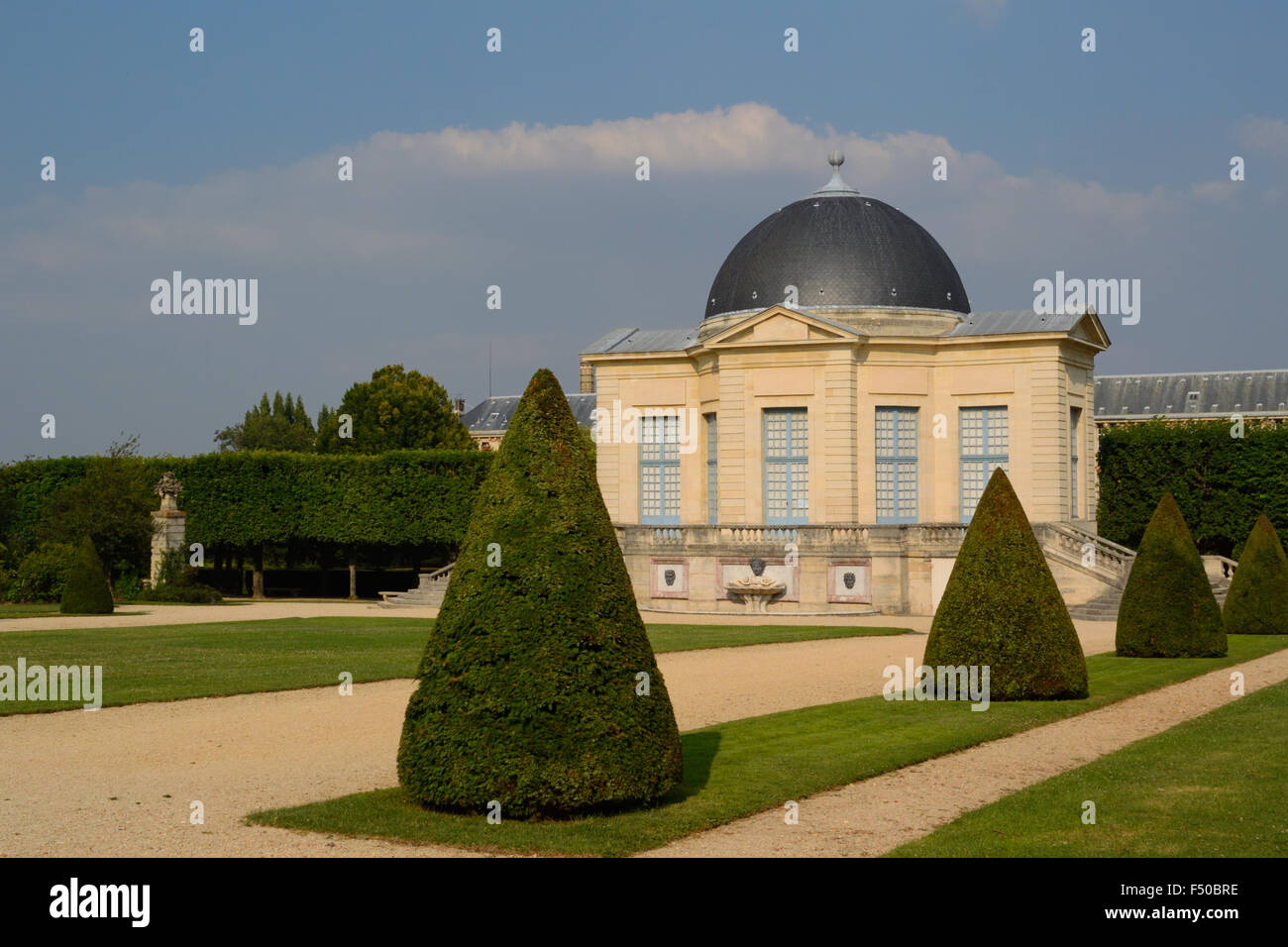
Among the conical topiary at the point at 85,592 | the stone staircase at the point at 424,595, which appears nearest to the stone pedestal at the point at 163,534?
the stone staircase at the point at 424,595

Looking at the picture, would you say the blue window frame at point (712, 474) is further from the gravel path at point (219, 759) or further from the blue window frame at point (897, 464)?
the gravel path at point (219, 759)

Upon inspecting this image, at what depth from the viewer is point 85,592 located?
32406 millimetres

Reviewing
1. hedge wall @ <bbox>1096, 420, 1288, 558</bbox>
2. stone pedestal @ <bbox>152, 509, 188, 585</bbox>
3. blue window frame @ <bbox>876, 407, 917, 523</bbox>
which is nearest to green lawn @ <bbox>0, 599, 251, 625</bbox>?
stone pedestal @ <bbox>152, 509, 188, 585</bbox>

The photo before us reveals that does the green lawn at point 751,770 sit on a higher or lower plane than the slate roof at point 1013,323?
lower

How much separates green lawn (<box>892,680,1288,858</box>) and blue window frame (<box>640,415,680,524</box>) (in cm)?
2748

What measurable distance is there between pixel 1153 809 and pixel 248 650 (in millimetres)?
15837

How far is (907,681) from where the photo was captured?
59.5 ft

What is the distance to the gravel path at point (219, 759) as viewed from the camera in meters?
8.60

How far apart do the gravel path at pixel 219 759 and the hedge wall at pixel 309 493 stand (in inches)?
1072

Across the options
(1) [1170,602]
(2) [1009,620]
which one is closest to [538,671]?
(2) [1009,620]

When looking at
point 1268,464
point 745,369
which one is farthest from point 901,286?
point 1268,464

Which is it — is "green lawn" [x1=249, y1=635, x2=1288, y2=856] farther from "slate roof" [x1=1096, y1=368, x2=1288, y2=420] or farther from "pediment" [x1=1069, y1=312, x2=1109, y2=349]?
"slate roof" [x1=1096, y1=368, x2=1288, y2=420]

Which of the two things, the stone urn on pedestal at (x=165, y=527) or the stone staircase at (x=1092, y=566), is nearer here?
the stone staircase at (x=1092, y=566)
